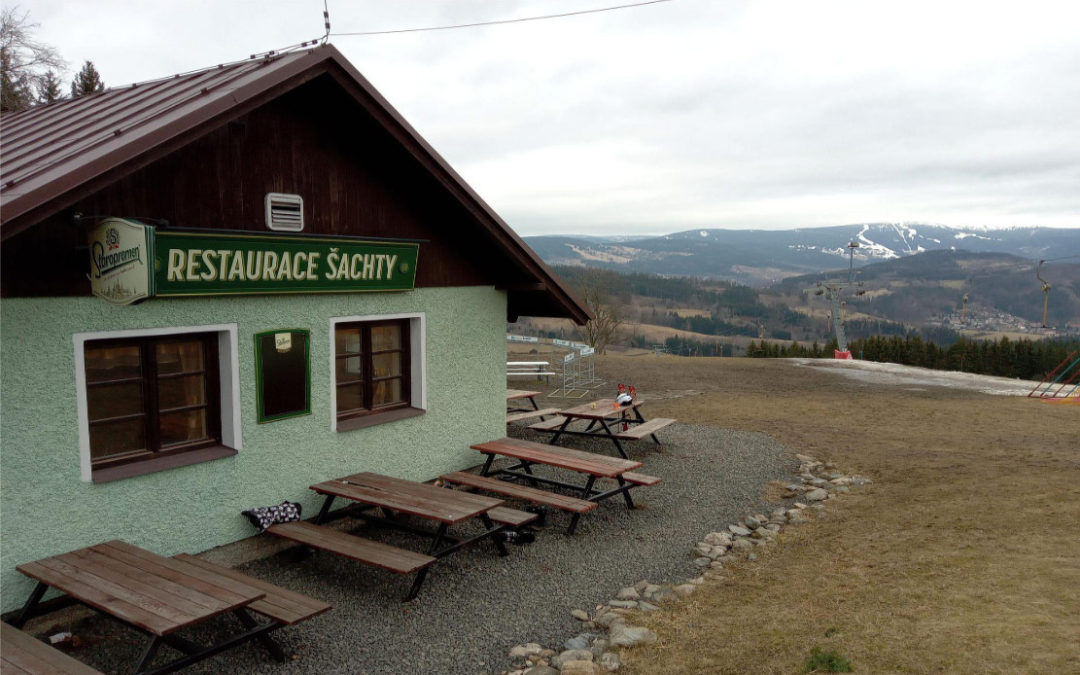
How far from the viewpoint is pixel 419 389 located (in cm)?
862

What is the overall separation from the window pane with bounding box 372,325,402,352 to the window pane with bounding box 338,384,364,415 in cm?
53

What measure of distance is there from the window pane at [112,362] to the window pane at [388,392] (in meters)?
2.89

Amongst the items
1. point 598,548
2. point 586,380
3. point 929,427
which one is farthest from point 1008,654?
point 586,380

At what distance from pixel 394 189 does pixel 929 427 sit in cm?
1317

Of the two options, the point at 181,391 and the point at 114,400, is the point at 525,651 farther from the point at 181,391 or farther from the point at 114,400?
the point at 114,400

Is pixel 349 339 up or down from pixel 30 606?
up

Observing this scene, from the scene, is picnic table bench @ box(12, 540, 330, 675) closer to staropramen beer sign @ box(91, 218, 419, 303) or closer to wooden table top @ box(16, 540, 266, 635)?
wooden table top @ box(16, 540, 266, 635)

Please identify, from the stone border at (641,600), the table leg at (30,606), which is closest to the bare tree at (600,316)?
the stone border at (641,600)

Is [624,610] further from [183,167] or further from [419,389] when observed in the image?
[183,167]

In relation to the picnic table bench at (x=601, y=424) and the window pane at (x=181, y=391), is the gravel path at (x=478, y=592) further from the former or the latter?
the window pane at (x=181, y=391)

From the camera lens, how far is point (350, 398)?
8055 mm

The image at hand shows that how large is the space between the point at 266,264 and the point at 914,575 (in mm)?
6729

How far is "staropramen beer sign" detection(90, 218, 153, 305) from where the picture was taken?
4898mm

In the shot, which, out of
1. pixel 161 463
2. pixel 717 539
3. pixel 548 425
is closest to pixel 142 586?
pixel 161 463
